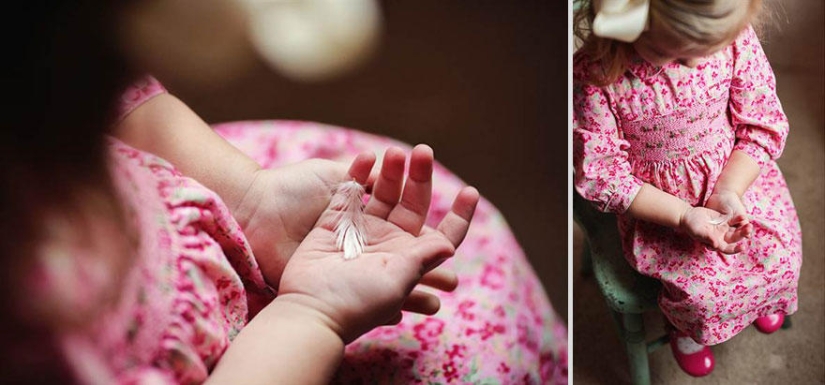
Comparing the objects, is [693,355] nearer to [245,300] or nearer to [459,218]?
[459,218]

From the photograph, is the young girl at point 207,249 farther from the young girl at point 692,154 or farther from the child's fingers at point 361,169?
the young girl at point 692,154

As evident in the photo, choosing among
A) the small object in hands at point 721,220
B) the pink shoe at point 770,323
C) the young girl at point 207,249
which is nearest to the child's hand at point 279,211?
the young girl at point 207,249

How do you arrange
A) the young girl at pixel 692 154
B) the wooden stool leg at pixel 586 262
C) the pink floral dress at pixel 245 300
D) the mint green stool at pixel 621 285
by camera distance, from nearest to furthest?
the pink floral dress at pixel 245 300
the young girl at pixel 692 154
the mint green stool at pixel 621 285
the wooden stool leg at pixel 586 262

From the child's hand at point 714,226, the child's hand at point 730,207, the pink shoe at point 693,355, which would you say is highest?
the child's hand at point 730,207

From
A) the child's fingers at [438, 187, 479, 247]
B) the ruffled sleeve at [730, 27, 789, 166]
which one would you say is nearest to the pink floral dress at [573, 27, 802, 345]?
the ruffled sleeve at [730, 27, 789, 166]

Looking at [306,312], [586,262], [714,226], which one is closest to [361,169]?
[306,312]
